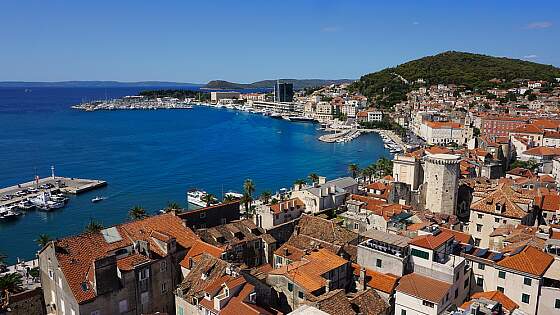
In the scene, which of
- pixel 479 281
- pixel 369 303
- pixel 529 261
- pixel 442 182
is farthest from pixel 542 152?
pixel 369 303

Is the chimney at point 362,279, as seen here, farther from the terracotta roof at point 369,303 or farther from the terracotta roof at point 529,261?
the terracotta roof at point 529,261

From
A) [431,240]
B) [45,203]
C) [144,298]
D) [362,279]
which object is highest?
[431,240]

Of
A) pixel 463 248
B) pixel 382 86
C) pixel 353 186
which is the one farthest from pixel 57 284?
pixel 382 86

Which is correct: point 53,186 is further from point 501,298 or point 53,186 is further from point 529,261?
point 529,261

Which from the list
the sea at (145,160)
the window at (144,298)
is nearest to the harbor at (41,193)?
the sea at (145,160)

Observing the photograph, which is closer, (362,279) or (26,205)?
(362,279)

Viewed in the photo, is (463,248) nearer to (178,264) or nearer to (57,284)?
(178,264)
